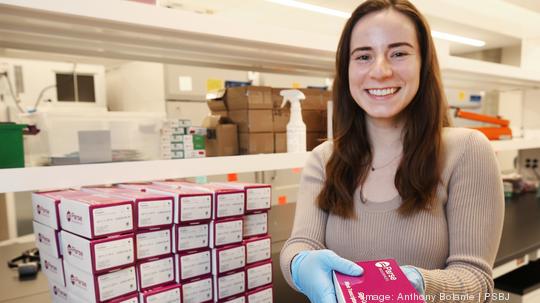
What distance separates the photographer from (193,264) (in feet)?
3.67

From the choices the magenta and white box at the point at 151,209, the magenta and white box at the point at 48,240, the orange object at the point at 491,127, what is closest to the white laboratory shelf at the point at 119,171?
the magenta and white box at the point at 151,209

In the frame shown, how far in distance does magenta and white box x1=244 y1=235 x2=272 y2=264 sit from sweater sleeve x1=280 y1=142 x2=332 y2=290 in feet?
0.50

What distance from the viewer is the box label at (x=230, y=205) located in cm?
114

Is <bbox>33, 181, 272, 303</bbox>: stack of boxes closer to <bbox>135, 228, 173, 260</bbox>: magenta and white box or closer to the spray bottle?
<bbox>135, 228, 173, 260</bbox>: magenta and white box

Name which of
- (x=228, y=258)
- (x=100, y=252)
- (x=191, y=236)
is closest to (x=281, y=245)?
(x=228, y=258)

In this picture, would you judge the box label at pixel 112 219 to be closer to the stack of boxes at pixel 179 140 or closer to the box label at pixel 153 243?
the box label at pixel 153 243

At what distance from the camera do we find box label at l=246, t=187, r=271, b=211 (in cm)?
122

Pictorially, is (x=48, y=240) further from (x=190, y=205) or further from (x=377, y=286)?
(x=377, y=286)

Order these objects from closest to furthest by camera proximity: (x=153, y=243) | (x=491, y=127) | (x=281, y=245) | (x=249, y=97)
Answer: (x=153, y=243), (x=249, y=97), (x=281, y=245), (x=491, y=127)

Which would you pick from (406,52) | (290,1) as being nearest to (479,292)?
(406,52)

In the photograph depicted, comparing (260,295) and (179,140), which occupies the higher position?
(179,140)

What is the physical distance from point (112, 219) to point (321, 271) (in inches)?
20.9

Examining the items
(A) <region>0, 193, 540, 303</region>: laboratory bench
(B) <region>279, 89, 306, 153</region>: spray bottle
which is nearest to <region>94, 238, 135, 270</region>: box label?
(A) <region>0, 193, 540, 303</region>: laboratory bench

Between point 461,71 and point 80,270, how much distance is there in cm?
183
